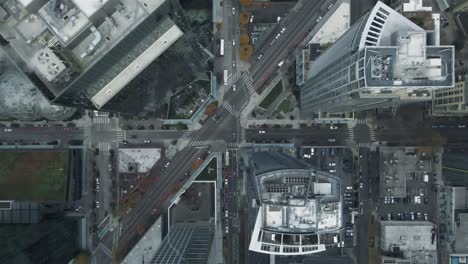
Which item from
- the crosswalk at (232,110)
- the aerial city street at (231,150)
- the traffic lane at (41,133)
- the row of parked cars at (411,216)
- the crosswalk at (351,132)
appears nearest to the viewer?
the aerial city street at (231,150)

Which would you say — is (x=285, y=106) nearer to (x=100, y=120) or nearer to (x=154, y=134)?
(x=154, y=134)

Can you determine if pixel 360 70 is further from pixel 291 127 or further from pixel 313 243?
pixel 291 127

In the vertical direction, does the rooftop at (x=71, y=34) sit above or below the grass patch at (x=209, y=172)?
above

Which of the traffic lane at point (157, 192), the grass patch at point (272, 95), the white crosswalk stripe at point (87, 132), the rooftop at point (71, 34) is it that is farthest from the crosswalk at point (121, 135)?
the grass patch at point (272, 95)

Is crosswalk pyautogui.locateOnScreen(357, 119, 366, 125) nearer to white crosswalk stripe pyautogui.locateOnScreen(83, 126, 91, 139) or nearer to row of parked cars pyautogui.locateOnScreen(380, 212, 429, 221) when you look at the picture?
row of parked cars pyautogui.locateOnScreen(380, 212, 429, 221)

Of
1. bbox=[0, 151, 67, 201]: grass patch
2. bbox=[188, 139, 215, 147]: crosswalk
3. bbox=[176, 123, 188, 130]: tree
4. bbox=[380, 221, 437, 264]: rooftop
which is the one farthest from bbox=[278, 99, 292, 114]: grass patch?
bbox=[0, 151, 67, 201]: grass patch

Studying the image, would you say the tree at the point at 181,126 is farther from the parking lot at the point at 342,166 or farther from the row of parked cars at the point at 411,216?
the row of parked cars at the point at 411,216
